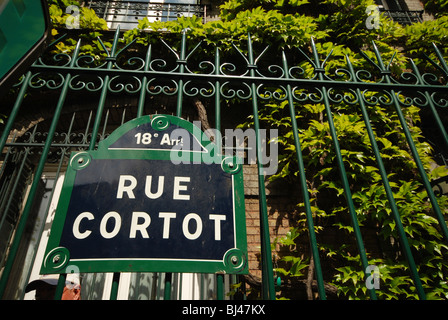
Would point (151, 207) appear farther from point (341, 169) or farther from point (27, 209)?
point (341, 169)

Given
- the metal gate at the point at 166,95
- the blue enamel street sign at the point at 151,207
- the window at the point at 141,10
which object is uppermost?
the window at the point at 141,10

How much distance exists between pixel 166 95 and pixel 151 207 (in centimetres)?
101

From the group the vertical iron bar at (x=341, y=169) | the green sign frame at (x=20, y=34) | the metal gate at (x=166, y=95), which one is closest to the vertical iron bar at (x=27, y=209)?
the metal gate at (x=166, y=95)

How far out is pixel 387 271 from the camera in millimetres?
3045

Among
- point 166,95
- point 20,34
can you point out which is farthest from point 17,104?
point 166,95

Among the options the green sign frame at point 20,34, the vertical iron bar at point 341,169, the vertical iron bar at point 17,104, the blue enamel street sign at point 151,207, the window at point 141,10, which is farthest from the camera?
the window at point 141,10

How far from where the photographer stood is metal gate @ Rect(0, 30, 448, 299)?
177 cm

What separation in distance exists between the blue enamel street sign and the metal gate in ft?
0.49

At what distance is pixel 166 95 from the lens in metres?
2.03

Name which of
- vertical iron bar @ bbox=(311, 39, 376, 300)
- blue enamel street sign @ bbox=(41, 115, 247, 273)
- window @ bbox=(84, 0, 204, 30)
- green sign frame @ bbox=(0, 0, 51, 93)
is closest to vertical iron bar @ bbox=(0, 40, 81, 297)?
blue enamel street sign @ bbox=(41, 115, 247, 273)

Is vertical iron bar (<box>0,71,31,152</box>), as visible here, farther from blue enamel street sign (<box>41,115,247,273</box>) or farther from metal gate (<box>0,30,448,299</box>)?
blue enamel street sign (<box>41,115,247,273</box>)

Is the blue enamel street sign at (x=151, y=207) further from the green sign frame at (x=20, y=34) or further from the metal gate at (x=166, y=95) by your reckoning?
the green sign frame at (x=20, y=34)

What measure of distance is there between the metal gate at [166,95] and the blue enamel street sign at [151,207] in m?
0.15

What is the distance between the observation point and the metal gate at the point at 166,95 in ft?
5.80
